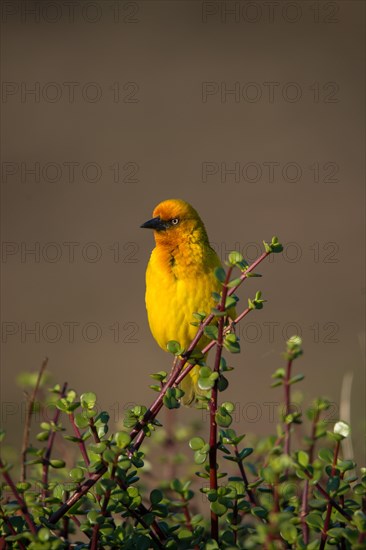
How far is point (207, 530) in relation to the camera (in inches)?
74.6

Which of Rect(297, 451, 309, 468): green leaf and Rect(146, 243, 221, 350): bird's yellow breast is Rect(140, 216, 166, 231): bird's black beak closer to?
Rect(146, 243, 221, 350): bird's yellow breast

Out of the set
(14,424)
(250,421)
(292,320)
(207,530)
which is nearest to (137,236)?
(292,320)

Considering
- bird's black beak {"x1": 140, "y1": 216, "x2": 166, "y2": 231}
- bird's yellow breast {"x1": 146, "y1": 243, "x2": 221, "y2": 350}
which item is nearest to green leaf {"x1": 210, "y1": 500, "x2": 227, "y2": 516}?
bird's yellow breast {"x1": 146, "y1": 243, "x2": 221, "y2": 350}

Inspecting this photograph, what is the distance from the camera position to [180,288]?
3.40 meters

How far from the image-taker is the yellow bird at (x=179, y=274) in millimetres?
3395

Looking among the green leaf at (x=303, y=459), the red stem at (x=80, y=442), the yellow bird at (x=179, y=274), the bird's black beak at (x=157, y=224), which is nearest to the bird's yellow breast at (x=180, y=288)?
the yellow bird at (x=179, y=274)

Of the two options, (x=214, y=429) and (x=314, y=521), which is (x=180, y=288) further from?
(x=314, y=521)

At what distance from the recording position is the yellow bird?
11.1 ft

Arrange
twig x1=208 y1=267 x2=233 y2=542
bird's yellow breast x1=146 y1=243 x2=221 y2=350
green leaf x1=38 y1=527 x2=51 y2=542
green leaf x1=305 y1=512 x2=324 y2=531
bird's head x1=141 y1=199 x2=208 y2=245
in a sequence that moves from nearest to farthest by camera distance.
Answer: green leaf x1=38 y1=527 x2=51 y2=542, green leaf x1=305 y1=512 x2=324 y2=531, twig x1=208 y1=267 x2=233 y2=542, bird's yellow breast x1=146 y1=243 x2=221 y2=350, bird's head x1=141 y1=199 x2=208 y2=245

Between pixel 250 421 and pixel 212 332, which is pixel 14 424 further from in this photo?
pixel 212 332

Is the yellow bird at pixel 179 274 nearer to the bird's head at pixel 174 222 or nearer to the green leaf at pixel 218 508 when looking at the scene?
the bird's head at pixel 174 222

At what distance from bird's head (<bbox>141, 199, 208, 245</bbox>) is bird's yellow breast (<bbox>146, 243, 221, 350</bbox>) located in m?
0.05

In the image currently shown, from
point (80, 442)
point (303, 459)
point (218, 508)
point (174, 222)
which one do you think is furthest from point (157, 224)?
point (303, 459)

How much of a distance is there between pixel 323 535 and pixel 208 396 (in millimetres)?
382
